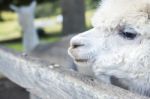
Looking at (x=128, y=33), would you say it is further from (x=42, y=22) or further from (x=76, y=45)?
(x=42, y=22)

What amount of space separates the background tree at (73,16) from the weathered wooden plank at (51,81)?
2.86 m

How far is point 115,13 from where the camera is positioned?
197cm

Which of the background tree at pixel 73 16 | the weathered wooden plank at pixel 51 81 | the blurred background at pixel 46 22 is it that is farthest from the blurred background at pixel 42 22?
the weathered wooden plank at pixel 51 81

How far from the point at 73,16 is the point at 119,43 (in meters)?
3.60

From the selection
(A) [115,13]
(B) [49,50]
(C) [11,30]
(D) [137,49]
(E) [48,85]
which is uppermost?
(A) [115,13]

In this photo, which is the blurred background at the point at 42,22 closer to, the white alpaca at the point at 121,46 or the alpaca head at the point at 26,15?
the alpaca head at the point at 26,15

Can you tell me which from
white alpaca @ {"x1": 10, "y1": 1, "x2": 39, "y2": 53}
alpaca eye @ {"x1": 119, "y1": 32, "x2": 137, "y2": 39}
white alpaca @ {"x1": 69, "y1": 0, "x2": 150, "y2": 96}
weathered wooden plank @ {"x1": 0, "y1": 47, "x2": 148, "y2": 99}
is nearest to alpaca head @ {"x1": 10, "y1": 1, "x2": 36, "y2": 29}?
white alpaca @ {"x1": 10, "y1": 1, "x2": 39, "y2": 53}

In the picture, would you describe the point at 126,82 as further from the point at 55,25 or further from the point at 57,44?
the point at 55,25

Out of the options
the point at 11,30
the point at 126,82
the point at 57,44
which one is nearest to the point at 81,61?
the point at 126,82

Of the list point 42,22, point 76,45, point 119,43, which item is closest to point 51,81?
point 76,45

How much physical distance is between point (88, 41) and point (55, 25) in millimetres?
13852

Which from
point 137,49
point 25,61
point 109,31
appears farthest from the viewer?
point 25,61

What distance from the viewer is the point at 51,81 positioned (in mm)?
1963

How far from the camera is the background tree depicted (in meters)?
5.48
